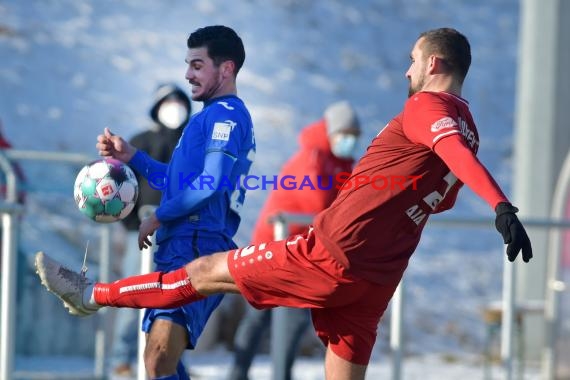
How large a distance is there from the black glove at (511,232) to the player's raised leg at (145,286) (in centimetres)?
110

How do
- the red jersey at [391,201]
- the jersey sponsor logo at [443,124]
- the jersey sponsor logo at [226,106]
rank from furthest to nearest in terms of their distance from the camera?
1. the jersey sponsor logo at [226,106]
2. the red jersey at [391,201]
3. the jersey sponsor logo at [443,124]

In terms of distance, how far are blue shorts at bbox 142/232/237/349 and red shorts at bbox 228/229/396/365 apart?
32 centimetres

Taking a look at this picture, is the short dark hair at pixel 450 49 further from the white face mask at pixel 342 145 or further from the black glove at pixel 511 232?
the white face mask at pixel 342 145

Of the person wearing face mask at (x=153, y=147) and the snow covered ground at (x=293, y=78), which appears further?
the snow covered ground at (x=293, y=78)

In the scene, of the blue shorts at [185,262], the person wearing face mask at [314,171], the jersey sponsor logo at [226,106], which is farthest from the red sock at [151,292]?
the person wearing face mask at [314,171]

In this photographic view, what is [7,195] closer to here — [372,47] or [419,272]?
[419,272]

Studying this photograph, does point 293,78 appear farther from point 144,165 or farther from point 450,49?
point 450,49

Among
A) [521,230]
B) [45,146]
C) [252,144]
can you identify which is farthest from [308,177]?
[45,146]

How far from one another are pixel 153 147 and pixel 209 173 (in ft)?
10.3

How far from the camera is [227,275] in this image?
4750 mm

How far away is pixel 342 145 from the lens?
310 inches

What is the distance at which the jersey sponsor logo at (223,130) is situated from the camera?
496 cm

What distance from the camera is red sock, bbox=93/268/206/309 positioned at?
4.78 meters

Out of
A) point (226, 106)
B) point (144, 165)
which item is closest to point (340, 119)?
point (144, 165)
